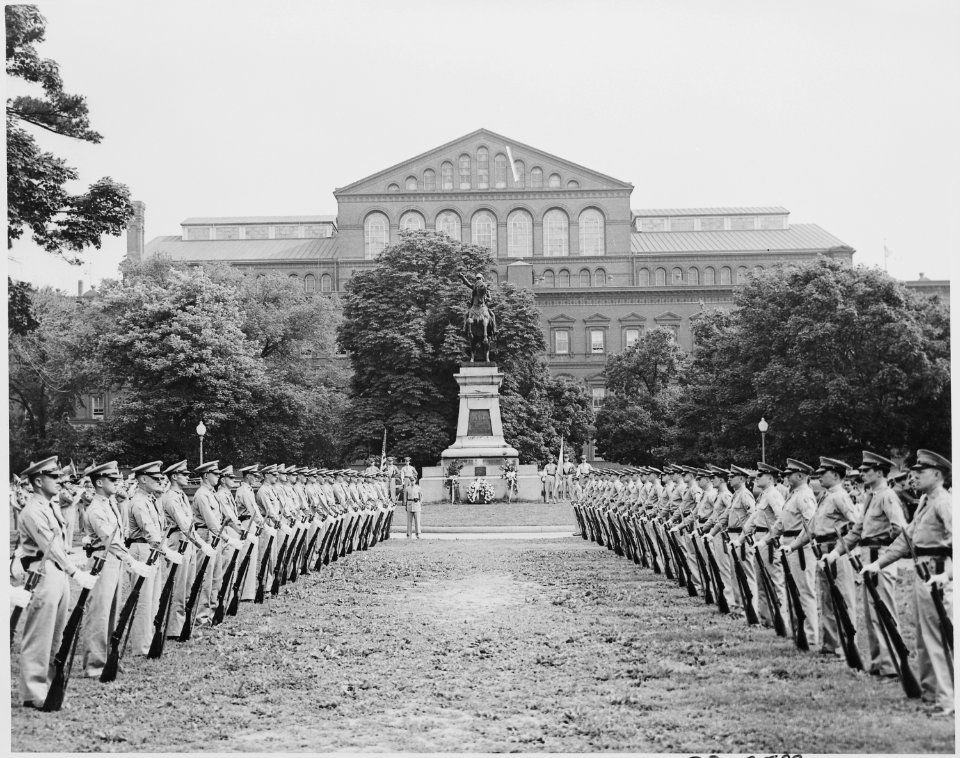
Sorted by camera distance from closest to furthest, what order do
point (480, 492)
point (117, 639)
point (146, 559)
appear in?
point (117, 639), point (146, 559), point (480, 492)

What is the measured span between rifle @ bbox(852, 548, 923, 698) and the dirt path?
5.4 inches

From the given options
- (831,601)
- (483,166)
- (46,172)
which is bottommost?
(831,601)

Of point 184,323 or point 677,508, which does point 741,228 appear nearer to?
point 184,323

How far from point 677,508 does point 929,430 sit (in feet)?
47.0

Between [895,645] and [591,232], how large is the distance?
8000 cm

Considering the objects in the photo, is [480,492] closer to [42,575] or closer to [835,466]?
[835,466]

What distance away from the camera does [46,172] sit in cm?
2009

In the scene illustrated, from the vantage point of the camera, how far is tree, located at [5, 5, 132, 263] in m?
15.2

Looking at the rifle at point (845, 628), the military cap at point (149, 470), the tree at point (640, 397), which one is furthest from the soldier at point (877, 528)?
the tree at point (640, 397)

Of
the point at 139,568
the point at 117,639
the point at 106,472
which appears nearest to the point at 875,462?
the point at 139,568

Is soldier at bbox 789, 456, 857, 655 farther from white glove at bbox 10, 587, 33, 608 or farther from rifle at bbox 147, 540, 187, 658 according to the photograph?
white glove at bbox 10, 587, 33, 608

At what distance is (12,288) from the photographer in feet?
70.6

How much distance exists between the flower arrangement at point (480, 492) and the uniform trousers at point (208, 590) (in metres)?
25.8

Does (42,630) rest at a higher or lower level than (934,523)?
lower
